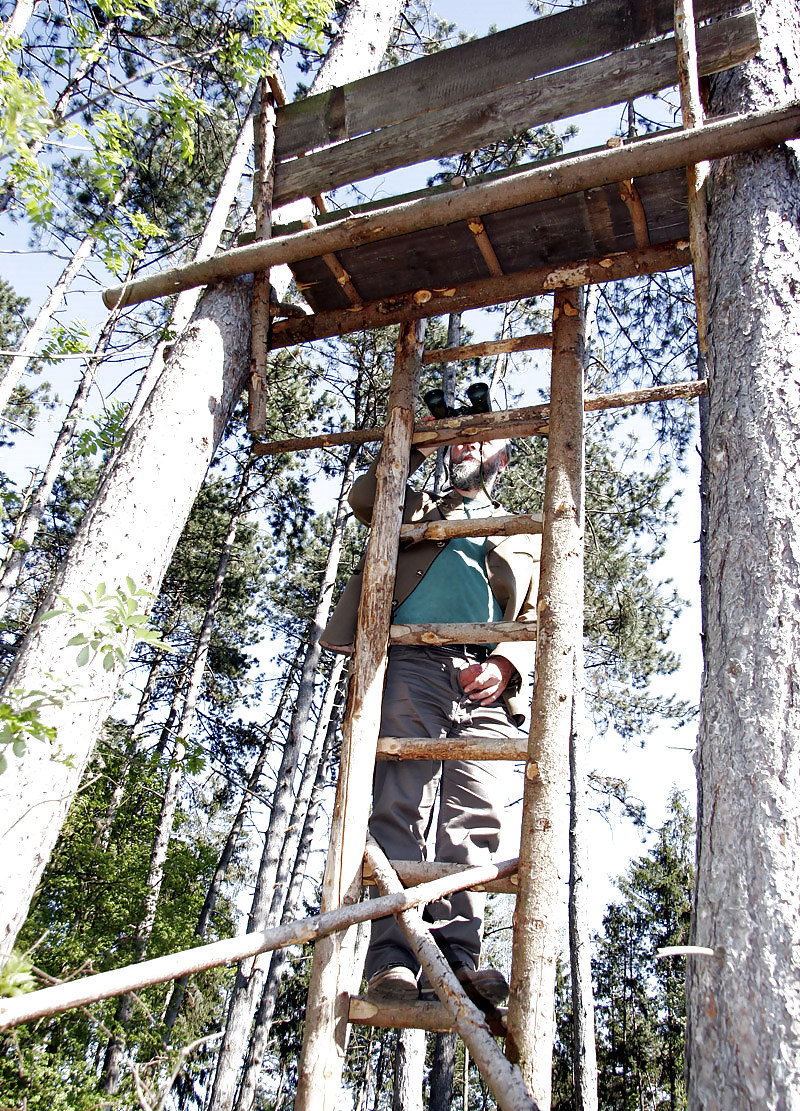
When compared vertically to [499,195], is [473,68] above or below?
above

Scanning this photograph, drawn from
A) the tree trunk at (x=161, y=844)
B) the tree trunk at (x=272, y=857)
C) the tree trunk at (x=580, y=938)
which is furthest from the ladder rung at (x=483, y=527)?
the tree trunk at (x=272, y=857)

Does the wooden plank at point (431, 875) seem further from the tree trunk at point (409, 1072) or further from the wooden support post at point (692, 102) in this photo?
the tree trunk at point (409, 1072)

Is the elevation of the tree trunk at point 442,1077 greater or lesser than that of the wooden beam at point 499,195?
lesser

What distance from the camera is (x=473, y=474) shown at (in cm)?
390

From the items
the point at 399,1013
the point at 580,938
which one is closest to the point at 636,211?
the point at 399,1013

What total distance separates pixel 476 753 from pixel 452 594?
809mm

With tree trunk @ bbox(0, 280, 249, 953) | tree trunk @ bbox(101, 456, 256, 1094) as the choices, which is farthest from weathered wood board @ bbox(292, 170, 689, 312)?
tree trunk @ bbox(101, 456, 256, 1094)

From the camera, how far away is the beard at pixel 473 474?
3.89 meters

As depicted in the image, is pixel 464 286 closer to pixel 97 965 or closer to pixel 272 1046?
pixel 97 965

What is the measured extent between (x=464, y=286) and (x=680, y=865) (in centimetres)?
1736

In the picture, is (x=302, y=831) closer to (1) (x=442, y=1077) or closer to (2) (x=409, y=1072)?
(1) (x=442, y=1077)

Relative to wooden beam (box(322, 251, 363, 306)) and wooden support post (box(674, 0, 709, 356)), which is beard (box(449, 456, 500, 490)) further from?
wooden support post (box(674, 0, 709, 356))

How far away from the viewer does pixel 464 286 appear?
4023 millimetres

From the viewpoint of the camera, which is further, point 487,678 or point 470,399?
point 470,399
